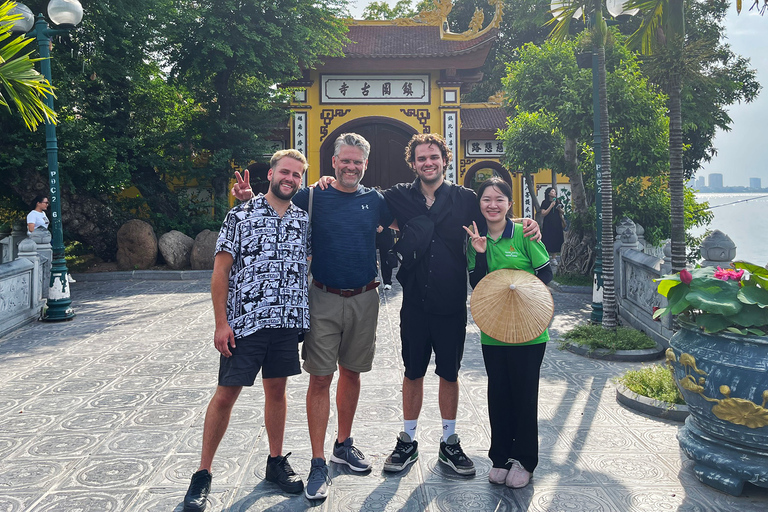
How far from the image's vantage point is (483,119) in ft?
65.4

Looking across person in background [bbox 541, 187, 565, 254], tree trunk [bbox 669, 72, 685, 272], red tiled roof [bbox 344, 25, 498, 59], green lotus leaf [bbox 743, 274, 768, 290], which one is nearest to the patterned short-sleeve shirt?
green lotus leaf [bbox 743, 274, 768, 290]

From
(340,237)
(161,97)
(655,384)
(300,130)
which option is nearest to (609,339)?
(655,384)

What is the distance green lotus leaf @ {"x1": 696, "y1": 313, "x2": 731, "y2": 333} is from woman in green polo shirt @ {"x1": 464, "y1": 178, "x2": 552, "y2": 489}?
33.6 inches

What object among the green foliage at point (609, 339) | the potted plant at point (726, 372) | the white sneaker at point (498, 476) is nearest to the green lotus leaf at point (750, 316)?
the potted plant at point (726, 372)

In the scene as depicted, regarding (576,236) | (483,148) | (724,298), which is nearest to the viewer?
(724,298)

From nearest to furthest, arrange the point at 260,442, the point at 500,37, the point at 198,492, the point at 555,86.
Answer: the point at 198,492
the point at 260,442
the point at 555,86
the point at 500,37

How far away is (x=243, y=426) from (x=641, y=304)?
528cm

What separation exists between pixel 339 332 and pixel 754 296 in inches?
88.9

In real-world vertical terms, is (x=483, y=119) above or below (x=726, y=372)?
above

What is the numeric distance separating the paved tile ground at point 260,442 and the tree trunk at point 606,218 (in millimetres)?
931

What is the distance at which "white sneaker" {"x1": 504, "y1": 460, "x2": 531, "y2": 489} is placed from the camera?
10.7ft

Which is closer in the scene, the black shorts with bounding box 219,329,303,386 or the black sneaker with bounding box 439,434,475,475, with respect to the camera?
the black shorts with bounding box 219,329,303,386

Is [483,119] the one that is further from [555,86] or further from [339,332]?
[339,332]

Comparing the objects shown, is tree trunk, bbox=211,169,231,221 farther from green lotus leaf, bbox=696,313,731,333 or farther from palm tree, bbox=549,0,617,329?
green lotus leaf, bbox=696,313,731,333
